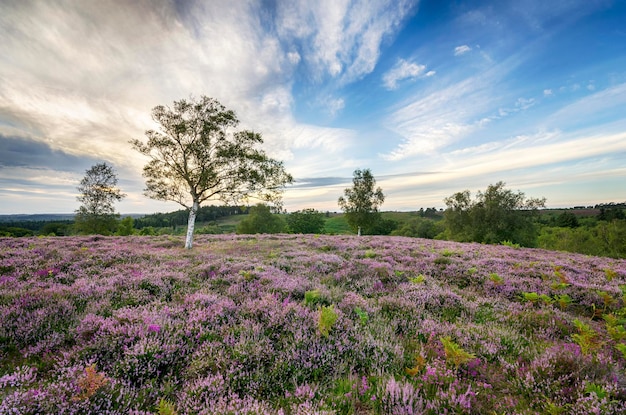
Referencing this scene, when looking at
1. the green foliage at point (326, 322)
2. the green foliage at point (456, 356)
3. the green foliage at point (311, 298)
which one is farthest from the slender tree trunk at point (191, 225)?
the green foliage at point (456, 356)

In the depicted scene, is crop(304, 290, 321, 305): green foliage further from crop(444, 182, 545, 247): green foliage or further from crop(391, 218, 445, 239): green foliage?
crop(391, 218, 445, 239): green foliage

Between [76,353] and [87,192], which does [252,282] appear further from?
[87,192]

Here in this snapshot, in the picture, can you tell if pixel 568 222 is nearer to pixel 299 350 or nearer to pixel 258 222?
pixel 258 222

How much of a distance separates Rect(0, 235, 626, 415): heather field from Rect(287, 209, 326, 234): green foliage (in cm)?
8115

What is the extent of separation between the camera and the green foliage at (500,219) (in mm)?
48688

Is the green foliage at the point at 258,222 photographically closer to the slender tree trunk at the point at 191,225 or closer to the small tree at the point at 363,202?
the small tree at the point at 363,202

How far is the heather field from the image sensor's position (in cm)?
330

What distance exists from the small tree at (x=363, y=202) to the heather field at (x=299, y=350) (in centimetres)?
4075

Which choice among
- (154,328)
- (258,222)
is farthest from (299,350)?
(258,222)

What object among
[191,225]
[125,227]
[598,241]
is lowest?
[598,241]

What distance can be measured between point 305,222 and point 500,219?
5725 cm

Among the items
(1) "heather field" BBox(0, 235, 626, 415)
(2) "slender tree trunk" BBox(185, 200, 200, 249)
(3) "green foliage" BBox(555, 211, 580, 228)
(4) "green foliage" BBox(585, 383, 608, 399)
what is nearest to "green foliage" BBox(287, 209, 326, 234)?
(2) "slender tree trunk" BBox(185, 200, 200, 249)

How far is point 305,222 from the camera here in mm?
90000

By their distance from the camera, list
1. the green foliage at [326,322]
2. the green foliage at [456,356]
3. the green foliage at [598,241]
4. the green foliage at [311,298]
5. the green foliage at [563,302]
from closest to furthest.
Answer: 1. the green foliage at [456,356]
2. the green foliage at [326,322]
3. the green foliage at [311,298]
4. the green foliage at [563,302]
5. the green foliage at [598,241]
